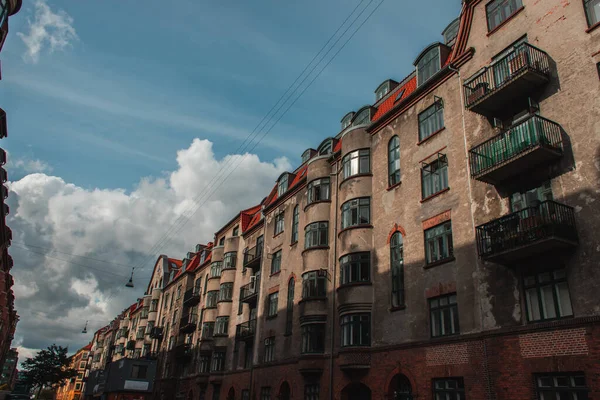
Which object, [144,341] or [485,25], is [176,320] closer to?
[144,341]

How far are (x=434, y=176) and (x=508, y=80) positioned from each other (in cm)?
521

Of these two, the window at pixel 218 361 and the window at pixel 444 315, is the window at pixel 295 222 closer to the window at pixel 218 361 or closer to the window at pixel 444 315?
the window at pixel 218 361

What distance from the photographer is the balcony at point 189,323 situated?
43188 millimetres

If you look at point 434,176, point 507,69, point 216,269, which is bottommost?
point 434,176

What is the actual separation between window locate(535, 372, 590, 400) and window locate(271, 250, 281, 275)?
19.6 metres

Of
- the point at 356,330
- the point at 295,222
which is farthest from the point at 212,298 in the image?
the point at 356,330

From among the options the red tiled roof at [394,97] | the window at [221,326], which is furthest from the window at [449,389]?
the window at [221,326]

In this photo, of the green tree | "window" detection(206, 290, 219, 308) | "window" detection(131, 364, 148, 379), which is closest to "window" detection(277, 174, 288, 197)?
"window" detection(206, 290, 219, 308)

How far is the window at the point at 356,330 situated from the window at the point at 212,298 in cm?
2061

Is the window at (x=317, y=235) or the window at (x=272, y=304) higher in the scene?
the window at (x=317, y=235)

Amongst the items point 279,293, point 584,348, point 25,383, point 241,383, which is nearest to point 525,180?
A: point 584,348

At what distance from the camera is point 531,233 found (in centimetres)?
1369

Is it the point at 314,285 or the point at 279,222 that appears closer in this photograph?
the point at 314,285

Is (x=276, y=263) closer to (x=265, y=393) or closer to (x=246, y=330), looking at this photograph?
(x=246, y=330)
